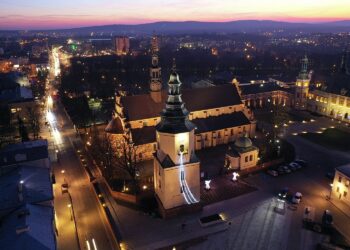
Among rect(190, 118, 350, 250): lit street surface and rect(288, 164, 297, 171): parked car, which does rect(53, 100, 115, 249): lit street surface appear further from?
rect(288, 164, 297, 171): parked car

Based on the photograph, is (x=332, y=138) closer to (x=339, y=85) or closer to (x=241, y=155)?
(x=339, y=85)

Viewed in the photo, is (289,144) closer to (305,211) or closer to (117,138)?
(305,211)

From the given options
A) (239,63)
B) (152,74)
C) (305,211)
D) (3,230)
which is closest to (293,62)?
Answer: (239,63)

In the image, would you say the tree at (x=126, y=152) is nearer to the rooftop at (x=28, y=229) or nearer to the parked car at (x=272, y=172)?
the rooftop at (x=28, y=229)

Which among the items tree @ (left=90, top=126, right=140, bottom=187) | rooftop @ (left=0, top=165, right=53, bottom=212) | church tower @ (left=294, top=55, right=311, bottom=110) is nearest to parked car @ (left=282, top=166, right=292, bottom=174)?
tree @ (left=90, top=126, right=140, bottom=187)

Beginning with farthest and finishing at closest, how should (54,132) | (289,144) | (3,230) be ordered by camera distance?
(54,132)
(289,144)
(3,230)

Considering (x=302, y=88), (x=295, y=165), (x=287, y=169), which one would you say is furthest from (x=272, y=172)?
(x=302, y=88)
